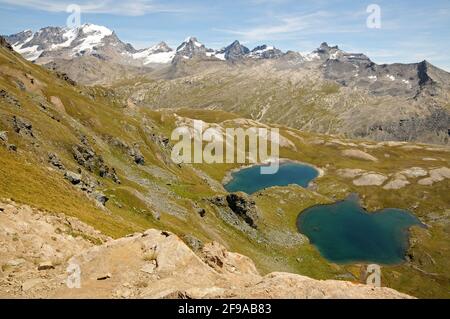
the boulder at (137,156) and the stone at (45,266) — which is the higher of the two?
the stone at (45,266)

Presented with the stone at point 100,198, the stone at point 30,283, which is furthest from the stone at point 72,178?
the stone at point 30,283

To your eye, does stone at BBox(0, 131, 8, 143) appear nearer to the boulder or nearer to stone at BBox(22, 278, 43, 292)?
stone at BBox(22, 278, 43, 292)

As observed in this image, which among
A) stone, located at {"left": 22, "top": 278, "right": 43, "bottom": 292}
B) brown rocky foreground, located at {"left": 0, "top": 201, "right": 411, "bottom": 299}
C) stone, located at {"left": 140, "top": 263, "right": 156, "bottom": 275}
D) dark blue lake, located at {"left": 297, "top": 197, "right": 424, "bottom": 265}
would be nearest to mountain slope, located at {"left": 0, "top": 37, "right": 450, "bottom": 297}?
dark blue lake, located at {"left": 297, "top": 197, "right": 424, "bottom": 265}

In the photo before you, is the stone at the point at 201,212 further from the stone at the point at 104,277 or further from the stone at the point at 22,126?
the stone at the point at 104,277

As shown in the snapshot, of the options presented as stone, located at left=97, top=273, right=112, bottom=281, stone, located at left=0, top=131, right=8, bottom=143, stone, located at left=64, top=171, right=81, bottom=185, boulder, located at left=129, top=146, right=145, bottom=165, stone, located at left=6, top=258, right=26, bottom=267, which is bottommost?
boulder, located at left=129, top=146, right=145, bottom=165

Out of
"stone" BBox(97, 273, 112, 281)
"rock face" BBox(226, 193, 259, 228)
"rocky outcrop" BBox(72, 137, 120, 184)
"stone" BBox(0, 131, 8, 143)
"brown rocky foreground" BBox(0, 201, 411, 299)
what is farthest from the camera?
"rock face" BBox(226, 193, 259, 228)

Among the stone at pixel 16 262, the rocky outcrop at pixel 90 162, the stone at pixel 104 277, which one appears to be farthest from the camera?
the rocky outcrop at pixel 90 162

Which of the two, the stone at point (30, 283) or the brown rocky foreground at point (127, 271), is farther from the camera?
the stone at point (30, 283)
